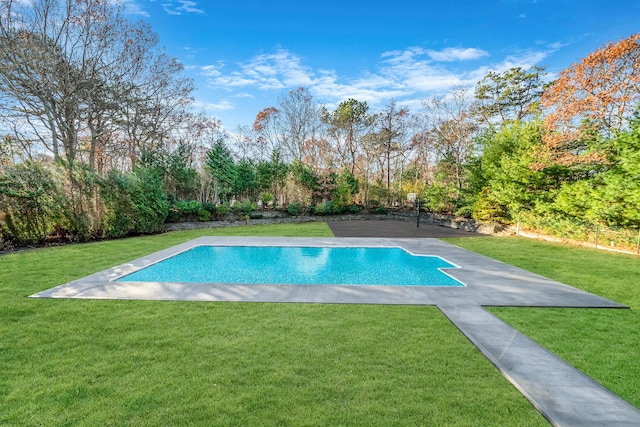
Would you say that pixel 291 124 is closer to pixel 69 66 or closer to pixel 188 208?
pixel 188 208

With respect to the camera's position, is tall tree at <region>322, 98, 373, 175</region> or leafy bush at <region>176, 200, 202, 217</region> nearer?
leafy bush at <region>176, 200, 202, 217</region>

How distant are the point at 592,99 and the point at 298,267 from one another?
13022 mm

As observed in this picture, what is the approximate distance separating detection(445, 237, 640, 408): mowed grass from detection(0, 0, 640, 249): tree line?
3.97 meters

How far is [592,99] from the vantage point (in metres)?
11.4

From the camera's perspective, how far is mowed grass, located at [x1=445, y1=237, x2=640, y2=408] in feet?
9.93

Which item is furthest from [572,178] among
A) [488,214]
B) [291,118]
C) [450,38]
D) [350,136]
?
[291,118]

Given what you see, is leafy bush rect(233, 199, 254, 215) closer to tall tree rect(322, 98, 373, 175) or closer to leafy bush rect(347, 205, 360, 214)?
leafy bush rect(347, 205, 360, 214)

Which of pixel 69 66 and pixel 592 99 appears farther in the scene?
pixel 69 66

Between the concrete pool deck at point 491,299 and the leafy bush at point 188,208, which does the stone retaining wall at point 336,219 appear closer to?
the leafy bush at point 188,208

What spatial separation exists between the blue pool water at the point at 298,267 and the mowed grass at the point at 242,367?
188 centimetres

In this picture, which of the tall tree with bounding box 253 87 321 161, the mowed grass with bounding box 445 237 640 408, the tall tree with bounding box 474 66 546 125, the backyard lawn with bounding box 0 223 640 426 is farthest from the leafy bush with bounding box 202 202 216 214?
the tall tree with bounding box 474 66 546 125

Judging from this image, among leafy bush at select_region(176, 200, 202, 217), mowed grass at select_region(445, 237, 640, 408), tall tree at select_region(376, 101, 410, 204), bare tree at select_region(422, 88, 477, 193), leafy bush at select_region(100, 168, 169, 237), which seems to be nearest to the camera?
mowed grass at select_region(445, 237, 640, 408)

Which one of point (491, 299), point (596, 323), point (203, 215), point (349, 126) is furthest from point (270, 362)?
point (349, 126)

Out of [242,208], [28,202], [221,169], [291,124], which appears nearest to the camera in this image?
[28,202]
